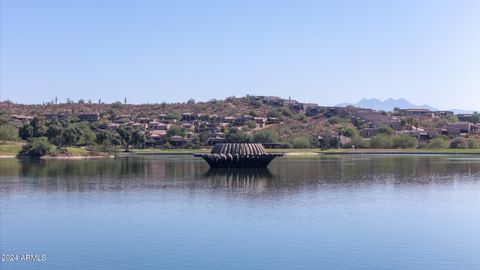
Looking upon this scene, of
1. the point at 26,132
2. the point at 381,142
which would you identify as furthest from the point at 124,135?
the point at 381,142

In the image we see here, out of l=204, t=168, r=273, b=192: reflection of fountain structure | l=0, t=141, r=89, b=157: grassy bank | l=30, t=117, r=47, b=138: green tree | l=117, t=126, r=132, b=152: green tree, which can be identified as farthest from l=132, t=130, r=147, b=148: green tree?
l=204, t=168, r=273, b=192: reflection of fountain structure

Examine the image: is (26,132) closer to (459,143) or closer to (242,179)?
(242,179)

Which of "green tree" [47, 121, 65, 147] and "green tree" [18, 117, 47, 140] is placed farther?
"green tree" [18, 117, 47, 140]

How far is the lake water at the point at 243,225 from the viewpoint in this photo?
31.6 metres

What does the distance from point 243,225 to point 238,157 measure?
58355mm

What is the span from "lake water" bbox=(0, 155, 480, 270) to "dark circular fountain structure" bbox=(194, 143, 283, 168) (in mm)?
28920

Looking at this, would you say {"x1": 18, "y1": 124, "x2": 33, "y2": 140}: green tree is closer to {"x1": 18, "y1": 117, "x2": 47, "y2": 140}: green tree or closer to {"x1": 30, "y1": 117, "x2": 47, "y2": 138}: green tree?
{"x1": 18, "y1": 117, "x2": 47, "y2": 140}: green tree

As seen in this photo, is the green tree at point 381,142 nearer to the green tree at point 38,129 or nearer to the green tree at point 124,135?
the green tree at point 124,135

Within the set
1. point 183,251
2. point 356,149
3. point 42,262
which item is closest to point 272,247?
point 183,251

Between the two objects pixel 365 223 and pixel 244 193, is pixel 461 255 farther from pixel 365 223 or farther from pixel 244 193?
pixel 244 193

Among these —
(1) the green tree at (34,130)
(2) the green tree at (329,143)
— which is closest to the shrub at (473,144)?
(2) the green tree at (329,143)

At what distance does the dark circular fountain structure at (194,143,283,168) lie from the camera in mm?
99000

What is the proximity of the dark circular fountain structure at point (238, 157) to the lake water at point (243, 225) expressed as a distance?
28920 mm

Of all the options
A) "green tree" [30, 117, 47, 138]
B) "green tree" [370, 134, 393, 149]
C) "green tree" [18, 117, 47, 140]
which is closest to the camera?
"green tree" [30, 117, 47, 138]
